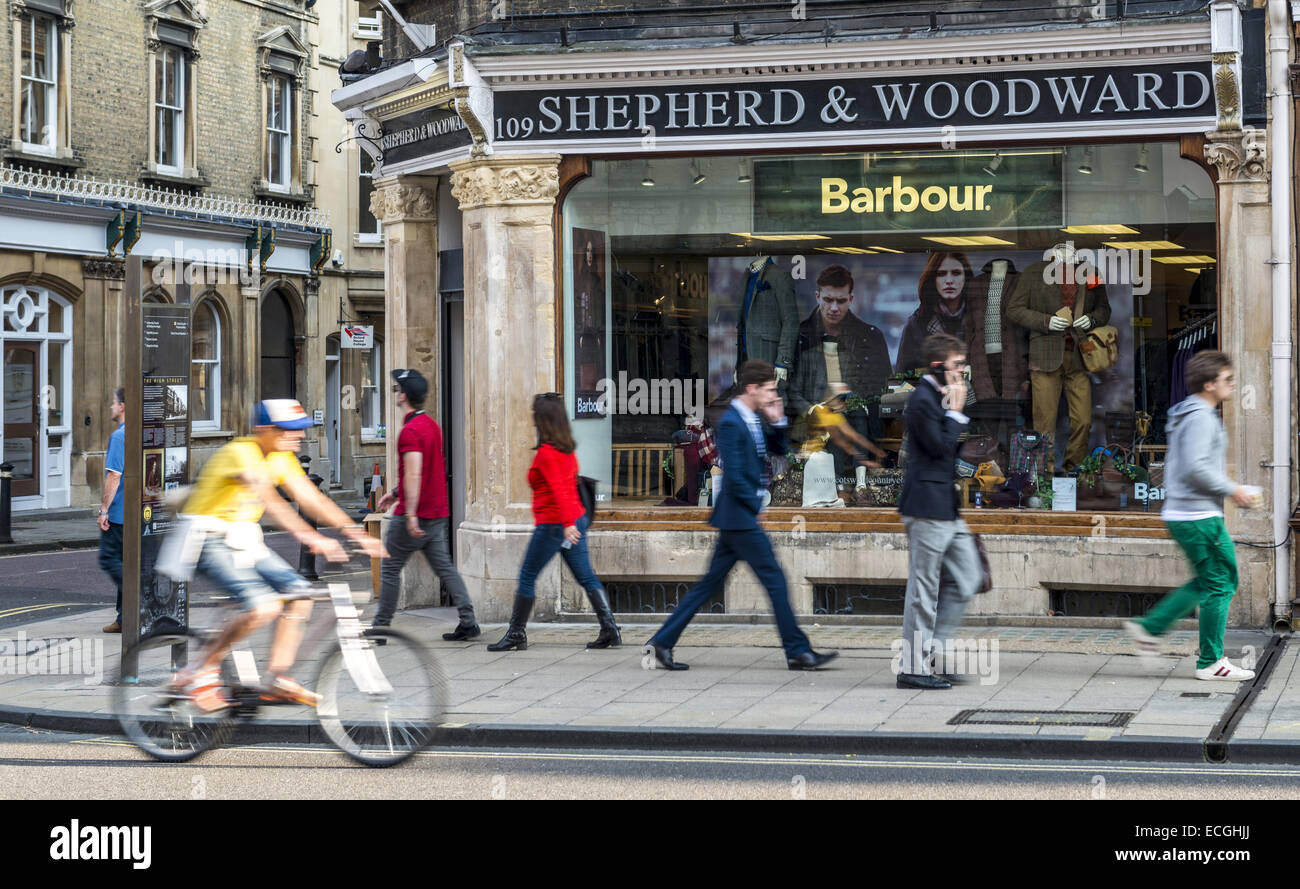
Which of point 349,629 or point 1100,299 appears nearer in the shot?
point 349,629

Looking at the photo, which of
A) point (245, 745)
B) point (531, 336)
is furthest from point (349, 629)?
point (531, 336)

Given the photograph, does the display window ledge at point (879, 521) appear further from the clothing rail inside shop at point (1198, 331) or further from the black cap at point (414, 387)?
the black cap at point (414, 387)

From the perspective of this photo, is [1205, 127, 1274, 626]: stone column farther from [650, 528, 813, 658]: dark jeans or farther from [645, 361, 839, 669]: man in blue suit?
[650, 528, 813, 658]: dark jeans

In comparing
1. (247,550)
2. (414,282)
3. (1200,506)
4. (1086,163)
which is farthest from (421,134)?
(1200,506)

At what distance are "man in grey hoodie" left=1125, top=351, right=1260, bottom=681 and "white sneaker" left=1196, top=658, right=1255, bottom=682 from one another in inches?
1.3

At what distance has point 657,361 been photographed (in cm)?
1274

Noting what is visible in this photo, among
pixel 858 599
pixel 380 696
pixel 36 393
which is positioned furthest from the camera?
pixel 36 393

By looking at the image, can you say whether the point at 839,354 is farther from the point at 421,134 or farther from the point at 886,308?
the point at 421,134

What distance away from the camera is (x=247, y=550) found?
24.0 ft

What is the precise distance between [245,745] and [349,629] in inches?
54.4

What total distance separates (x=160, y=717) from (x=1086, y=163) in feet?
25.9

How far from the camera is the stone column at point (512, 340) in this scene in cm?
1205

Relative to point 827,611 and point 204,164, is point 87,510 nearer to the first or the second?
point 204,164

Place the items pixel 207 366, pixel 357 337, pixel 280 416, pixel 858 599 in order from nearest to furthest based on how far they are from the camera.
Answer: pixel 280 416 → pixel 858 599 → pixel 207 366 → pixel 357 337
